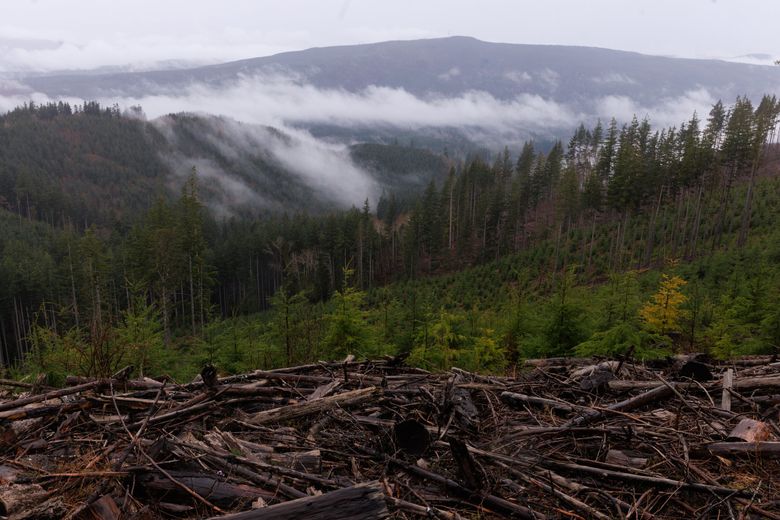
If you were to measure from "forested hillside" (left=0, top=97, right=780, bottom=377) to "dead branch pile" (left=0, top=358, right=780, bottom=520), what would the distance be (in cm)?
168

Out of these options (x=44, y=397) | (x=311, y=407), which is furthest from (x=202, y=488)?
(x=44, y=397)

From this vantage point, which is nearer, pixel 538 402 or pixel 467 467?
pixel 467 467

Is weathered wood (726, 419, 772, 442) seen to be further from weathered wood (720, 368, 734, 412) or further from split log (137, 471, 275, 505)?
split log (137, 471, 275, 505)

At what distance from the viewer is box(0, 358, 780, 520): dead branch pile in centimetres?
247

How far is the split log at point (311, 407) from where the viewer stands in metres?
3.51

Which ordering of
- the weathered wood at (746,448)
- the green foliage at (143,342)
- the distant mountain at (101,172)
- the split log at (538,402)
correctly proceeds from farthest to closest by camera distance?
1. the distant mountain at (101,172)
2. the green foliage at (143,342)
3. the split log at (538,402)
4. the weathered wood at (746,448)

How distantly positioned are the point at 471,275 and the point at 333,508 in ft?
142

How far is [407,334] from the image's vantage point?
513 inches

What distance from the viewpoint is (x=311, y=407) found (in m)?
3.62

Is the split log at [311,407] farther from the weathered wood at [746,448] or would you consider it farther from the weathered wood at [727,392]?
the weathered wood at [727,392]

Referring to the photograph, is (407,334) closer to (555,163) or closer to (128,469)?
(128,469)

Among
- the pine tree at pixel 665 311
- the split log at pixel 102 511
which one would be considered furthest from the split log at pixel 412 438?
the pine tree at pixel 665 311

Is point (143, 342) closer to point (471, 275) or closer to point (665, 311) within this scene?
point (665, 311)

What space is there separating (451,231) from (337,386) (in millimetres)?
63587
